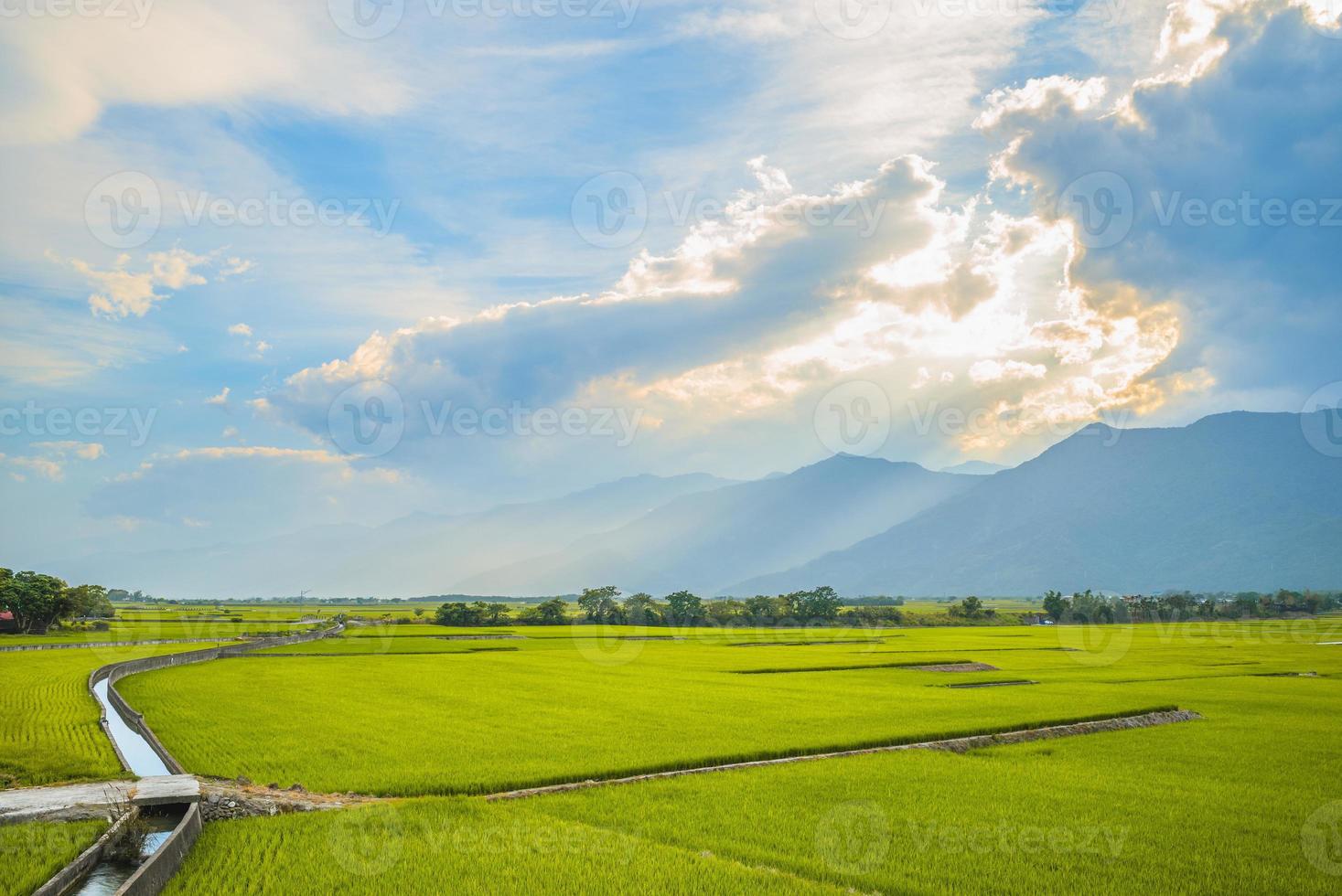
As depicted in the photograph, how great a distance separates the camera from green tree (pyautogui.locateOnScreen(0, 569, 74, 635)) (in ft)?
244

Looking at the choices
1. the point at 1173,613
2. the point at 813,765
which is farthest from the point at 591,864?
the point at 1173,613

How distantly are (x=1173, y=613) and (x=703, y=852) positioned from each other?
14396 centimetres

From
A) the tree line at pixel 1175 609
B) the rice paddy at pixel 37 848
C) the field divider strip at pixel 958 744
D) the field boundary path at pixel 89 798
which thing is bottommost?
the tree line at pixel 1175 609

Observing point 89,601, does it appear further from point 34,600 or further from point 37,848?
point 37,848

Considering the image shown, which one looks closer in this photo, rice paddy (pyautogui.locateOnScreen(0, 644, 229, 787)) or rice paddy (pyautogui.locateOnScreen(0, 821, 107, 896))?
rice paddy (pyautogui.locateOnScreen(0, 821, 107, 896))

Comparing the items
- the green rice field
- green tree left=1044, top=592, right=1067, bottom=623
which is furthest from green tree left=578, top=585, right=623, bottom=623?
the green rice field

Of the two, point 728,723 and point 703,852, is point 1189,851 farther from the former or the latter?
point 728,723

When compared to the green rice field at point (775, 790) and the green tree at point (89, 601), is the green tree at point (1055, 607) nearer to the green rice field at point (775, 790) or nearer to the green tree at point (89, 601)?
the green rice field at point (775, 790)

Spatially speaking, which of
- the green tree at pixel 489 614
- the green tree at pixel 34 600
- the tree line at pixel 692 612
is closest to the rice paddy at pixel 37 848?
the green tree at pixel 34 600

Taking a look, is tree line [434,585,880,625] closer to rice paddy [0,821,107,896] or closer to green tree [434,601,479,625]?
green tree [434,601,479,625]

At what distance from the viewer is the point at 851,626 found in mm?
113812

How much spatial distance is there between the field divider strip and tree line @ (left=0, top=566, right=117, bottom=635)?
264 feet

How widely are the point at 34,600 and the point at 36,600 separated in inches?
6.6

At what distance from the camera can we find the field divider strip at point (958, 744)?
17.1 metres
